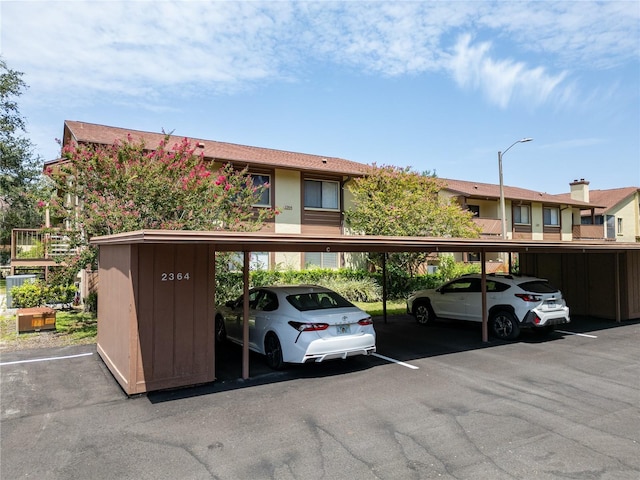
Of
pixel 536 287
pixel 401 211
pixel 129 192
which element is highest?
pixel 401 211

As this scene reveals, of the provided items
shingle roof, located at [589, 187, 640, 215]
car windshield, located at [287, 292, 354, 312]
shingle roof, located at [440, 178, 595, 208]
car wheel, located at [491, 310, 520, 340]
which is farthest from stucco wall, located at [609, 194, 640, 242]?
car windshield, located at [287, 292, 354, 312]

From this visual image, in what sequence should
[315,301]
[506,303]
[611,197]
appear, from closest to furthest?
[315,301] < [506,303] < [611,197]

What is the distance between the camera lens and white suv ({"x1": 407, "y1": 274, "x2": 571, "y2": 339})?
383 inches

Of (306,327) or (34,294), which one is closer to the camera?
(306,327)

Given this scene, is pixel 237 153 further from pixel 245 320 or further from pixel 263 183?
pixel 245 320

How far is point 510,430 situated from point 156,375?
4.85 metres

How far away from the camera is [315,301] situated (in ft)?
25.4

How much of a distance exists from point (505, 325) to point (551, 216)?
2628cm

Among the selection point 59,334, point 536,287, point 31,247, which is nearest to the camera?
point 536,287

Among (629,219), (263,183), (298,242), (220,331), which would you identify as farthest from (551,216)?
(298,242)

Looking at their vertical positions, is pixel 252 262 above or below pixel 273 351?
above

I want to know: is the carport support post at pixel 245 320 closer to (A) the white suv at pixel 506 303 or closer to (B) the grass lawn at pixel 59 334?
(B) the grass lawn at pixel 59 334

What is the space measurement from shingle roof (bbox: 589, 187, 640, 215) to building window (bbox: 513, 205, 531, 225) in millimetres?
13457

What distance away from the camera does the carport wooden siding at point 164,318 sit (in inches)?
241
